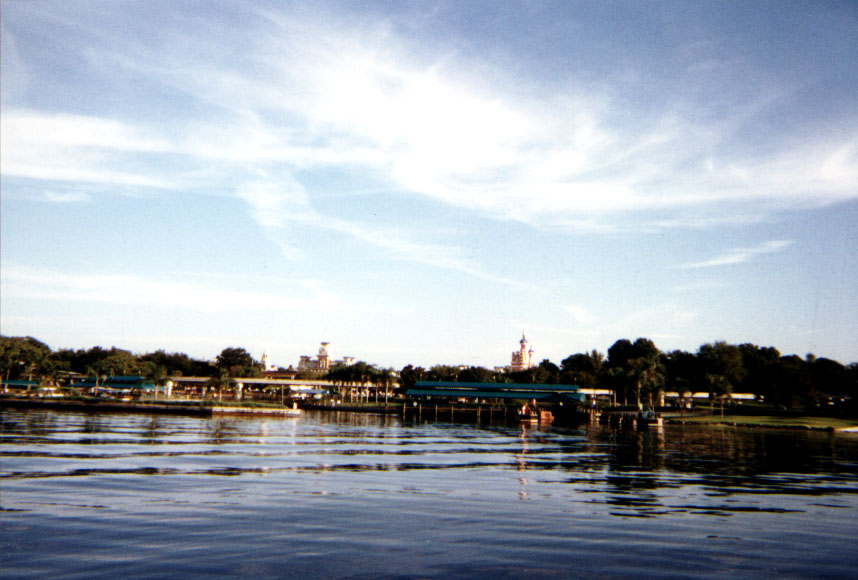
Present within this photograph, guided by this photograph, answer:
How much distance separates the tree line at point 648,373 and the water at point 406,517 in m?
92.9

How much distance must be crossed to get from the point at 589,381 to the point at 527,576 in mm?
170200

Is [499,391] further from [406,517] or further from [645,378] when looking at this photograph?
[406,517]

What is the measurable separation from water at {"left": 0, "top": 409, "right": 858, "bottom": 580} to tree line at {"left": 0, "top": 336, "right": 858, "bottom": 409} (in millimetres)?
92860

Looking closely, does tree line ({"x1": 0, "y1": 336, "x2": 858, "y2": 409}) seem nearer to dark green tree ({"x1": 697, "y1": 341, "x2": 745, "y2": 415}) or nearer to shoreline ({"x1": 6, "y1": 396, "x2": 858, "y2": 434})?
dark green tree ({"x1": 697, "y1": 341, "x2": 745, "y2": 415})

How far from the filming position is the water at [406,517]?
49.0 feet

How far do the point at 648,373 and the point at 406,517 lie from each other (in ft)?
393

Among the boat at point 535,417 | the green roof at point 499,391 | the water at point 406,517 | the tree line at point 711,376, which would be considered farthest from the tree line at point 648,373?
the water at point 406,517

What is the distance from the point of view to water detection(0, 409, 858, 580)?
14.9 metres

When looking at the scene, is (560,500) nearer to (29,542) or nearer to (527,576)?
(527,576)

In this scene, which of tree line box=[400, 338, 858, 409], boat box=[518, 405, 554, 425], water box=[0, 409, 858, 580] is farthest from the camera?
tree line box=[400, 338, 858, 409]

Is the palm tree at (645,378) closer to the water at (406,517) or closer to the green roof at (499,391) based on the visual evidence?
the green roof at (499,391)

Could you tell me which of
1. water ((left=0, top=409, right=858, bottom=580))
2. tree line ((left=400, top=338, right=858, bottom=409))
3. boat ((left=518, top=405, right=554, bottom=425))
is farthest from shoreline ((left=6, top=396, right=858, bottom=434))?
water ((left=0, top=409, right=858, bottom=580))

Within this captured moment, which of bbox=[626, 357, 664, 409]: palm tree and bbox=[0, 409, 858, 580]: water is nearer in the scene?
bbox=[0, 409, 858, 580]: water

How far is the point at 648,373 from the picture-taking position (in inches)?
5162
